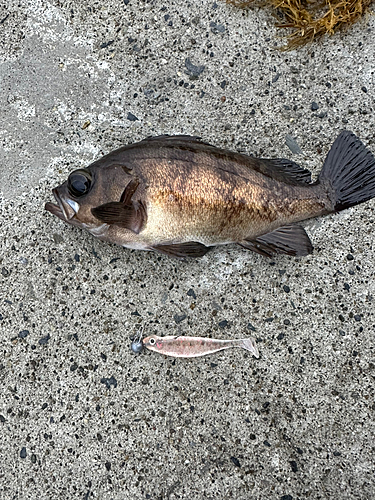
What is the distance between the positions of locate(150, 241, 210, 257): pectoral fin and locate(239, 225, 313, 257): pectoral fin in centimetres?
29

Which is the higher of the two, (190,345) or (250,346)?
(190,345)

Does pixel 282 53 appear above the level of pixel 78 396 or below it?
above

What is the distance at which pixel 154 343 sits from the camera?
2684 millimetres

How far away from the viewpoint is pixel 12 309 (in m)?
2.86

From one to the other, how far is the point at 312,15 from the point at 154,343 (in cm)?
255

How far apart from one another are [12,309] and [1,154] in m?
1.14

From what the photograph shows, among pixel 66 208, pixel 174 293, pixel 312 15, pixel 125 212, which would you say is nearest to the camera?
pixel 125 212

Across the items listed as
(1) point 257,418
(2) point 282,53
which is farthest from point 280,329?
(2) point 282,53

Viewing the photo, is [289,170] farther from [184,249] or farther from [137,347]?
[137,347]

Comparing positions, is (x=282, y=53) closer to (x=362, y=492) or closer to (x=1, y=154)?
(x=1, y=154)

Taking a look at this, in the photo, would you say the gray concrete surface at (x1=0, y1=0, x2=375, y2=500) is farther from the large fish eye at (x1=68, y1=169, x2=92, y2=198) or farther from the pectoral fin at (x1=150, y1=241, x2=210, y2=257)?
the large fish eye at (x1=68, y1=169, x2=92, y2=198)

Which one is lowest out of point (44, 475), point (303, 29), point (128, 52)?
point (44, 475)

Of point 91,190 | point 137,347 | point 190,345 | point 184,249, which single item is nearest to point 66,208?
point 91,190

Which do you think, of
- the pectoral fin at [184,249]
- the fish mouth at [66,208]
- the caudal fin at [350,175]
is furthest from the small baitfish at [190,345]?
the caudal fin at [350,175]
